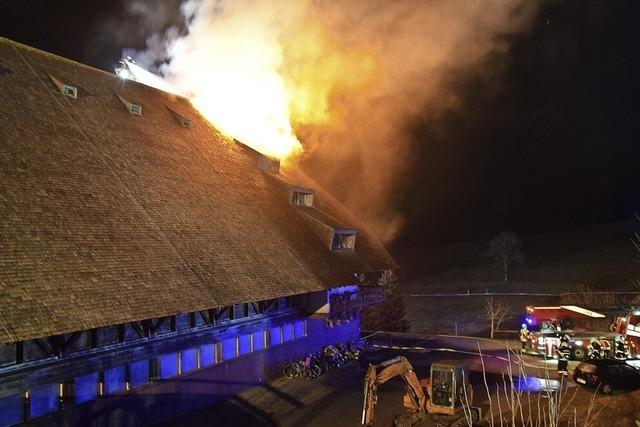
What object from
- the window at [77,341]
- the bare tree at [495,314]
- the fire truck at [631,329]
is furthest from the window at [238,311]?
the bare tree at [495,314]

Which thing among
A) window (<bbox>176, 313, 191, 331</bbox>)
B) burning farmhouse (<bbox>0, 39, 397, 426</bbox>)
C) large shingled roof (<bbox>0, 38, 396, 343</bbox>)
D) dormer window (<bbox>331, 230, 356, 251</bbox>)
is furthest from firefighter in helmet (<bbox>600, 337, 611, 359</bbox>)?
window (<bbox>176, 313, 191, 331</bbox>)

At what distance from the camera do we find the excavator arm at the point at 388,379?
18.3 meters

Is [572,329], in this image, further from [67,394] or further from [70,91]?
[70,91]

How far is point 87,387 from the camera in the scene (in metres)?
16.0

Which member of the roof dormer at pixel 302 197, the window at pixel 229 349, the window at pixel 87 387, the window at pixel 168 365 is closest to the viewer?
the window at pixel 87 387

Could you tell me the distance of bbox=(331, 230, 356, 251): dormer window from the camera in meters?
31.7

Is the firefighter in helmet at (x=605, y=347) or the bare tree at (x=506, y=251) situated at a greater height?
the bare tree at (x=506, y=251)

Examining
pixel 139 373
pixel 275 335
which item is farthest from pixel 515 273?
pixel 139 373

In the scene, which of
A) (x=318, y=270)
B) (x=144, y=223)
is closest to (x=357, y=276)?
(x=318, y=270)

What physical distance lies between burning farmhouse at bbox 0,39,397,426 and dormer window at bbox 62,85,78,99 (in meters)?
0.06

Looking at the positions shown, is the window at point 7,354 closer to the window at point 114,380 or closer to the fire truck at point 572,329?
the window at point 114,380

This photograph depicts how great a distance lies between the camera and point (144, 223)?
65.0 feet

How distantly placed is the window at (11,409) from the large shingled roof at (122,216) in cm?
241

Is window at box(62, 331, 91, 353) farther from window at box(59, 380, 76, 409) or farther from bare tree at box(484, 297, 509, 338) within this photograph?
bare tree at box(484, 297, 509, 338)
